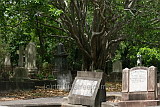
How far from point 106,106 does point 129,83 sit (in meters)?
1.40

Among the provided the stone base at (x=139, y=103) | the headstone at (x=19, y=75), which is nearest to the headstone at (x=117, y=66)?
the headstone at (x=19, y=75)

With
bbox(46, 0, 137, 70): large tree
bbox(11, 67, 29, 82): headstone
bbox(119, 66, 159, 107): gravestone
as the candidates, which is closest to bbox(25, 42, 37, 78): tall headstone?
bbox(46, 0, 137, 70): large tree

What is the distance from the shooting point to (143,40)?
21734 mm

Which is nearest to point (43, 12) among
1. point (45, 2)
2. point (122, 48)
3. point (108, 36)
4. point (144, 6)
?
point (45, 2)

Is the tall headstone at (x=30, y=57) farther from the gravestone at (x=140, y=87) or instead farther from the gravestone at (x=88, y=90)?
the gravestone at (x=140, y=87)

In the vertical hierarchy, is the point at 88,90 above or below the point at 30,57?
below

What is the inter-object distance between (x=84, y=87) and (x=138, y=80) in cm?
189

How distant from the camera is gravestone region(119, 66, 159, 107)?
37.5 feet

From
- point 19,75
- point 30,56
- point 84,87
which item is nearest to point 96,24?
point 19,75

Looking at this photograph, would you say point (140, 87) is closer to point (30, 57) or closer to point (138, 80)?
point (138, 80)

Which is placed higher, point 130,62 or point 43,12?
point 43,12

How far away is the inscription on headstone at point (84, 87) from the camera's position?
1177 centimetres

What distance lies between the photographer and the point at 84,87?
12.1 metres

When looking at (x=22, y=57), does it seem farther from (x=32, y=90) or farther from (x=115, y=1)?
(x=115, y=1)
